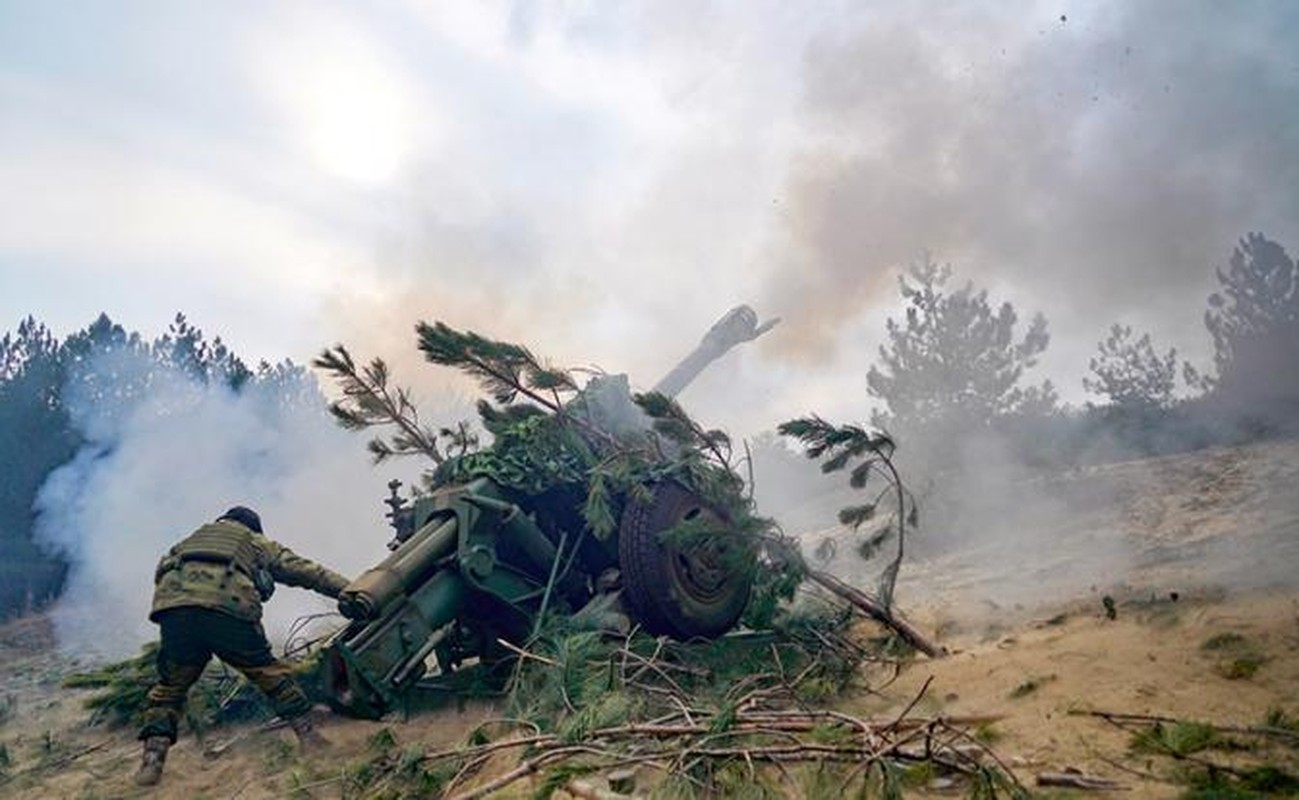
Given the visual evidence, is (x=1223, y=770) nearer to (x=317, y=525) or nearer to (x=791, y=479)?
(x=317, y=525)

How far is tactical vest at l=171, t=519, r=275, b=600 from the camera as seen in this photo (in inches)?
Result: 200

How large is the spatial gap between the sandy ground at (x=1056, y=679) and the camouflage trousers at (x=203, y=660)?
0.28m

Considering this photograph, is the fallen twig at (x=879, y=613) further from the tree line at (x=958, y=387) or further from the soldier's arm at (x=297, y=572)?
the tree line at (x=958, y=387)

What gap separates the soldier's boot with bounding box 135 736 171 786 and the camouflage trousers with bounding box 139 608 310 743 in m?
0.05

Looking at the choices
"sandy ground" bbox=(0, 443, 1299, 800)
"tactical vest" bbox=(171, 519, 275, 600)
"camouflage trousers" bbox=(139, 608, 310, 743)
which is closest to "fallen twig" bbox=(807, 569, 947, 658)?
"sandy ground" bbox=(0, 443, 1299, 800)

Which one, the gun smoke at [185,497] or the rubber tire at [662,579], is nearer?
the rubber tire at [662,579]

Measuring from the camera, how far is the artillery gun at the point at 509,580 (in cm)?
457

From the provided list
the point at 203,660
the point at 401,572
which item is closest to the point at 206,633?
the point at 203,660

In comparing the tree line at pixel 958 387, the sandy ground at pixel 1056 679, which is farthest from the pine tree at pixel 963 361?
the sandy ground at pixel 1056 679

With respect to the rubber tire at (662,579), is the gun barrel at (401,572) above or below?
above

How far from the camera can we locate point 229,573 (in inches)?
200

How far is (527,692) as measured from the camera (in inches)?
175

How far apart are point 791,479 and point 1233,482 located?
66.6 feet

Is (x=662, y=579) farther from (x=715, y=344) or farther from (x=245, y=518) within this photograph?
(x=715, y=344)
